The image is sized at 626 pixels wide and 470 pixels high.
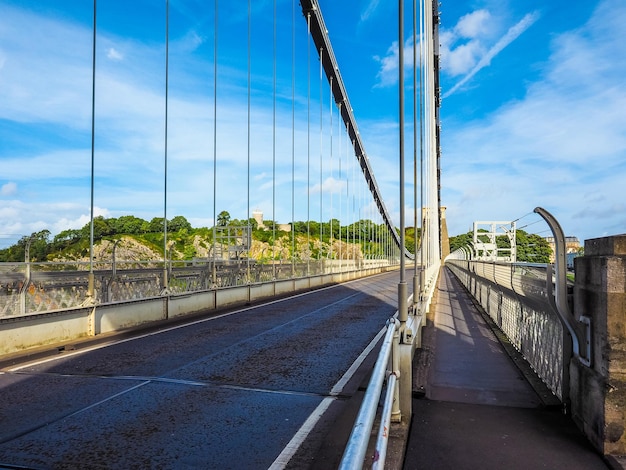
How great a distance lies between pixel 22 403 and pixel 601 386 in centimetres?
561

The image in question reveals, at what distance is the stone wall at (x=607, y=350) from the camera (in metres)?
3.71

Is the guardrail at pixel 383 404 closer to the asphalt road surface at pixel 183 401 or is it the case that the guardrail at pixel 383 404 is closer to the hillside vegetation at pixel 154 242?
the asphalt road surface at pixel 183 401

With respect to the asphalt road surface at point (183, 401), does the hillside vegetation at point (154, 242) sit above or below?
above

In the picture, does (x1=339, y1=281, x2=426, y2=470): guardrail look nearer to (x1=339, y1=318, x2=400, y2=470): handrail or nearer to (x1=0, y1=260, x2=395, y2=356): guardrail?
(x1=339, y1=318, x2=400, y2=470): handrail

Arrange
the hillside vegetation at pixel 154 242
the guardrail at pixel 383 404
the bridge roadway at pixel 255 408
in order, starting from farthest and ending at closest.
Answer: the hillside vegetation at pixel 154 242 → the bridge roadway at pixel 255 408 → the guardrail at pixel 383 404

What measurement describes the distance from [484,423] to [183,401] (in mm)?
3101

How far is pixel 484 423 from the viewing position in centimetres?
455

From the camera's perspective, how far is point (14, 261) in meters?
9.13

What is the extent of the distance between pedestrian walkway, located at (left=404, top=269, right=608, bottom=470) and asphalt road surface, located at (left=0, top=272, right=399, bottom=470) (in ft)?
2.73

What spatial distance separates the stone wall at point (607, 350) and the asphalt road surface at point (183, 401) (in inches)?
81.5

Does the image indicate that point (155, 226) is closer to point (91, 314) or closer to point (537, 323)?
point (91, 314)

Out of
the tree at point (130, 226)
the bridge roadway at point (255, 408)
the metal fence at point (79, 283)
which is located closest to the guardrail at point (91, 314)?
the metal fence at point (79, 283)

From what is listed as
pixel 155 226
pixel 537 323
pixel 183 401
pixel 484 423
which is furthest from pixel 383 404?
pixel 155 226

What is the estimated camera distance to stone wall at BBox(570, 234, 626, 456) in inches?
146
